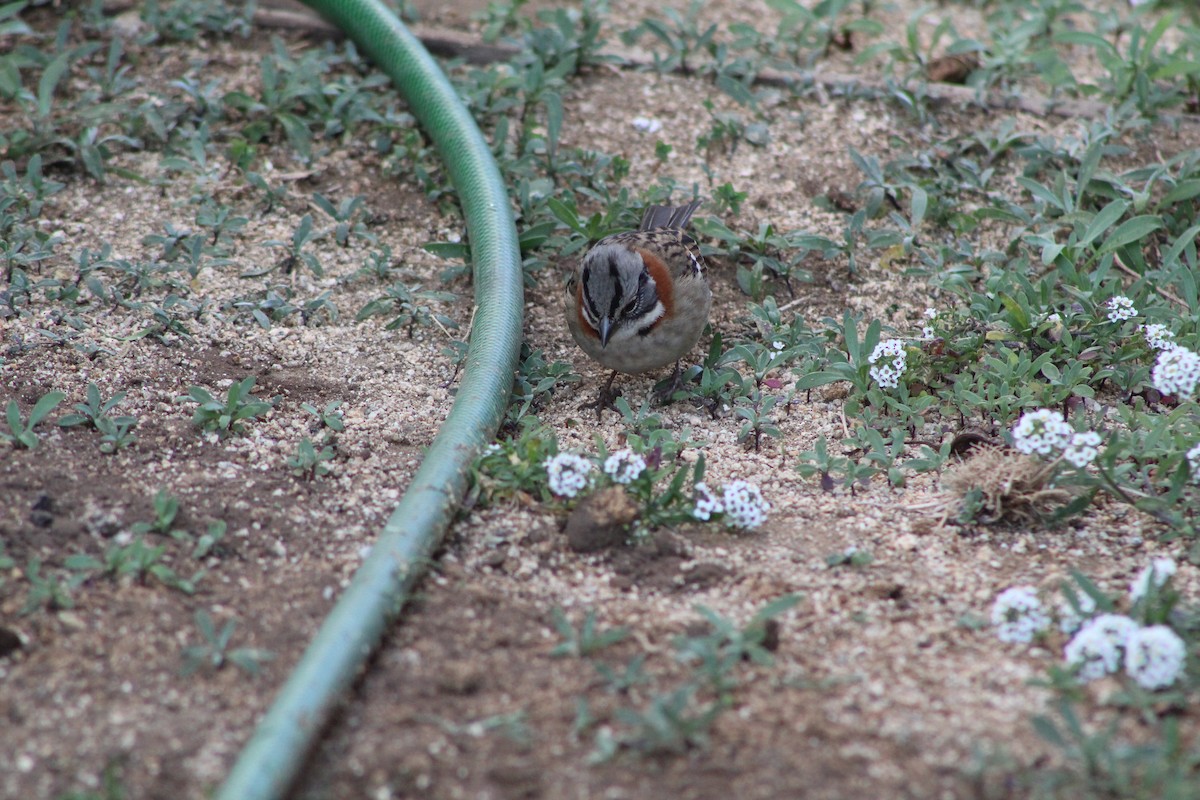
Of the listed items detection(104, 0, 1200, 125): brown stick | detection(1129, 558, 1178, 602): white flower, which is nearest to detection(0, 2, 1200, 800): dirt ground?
detection(1129, 558, 1178, 602): white flower

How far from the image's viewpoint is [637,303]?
4.59 metres

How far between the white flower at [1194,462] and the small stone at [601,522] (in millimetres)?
1789

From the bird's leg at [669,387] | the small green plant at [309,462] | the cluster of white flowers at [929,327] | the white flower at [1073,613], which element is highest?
the cluster of white flowers at [929,327]

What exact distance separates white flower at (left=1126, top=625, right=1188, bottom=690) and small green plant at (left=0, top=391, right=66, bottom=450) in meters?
3.34

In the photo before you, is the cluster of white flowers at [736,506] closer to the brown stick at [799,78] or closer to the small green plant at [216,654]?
the small green plant at [216,654]

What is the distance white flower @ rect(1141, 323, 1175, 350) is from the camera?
4367 mm

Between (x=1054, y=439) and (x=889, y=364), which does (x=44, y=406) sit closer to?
(x=889, y=364)

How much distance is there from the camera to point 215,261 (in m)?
5.00

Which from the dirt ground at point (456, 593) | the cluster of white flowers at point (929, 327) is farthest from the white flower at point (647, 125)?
the cluster of white flowers at point (929, 327)

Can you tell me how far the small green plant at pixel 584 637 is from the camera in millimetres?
3056

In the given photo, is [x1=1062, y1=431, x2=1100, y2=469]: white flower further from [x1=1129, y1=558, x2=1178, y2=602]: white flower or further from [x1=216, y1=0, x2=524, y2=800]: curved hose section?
[x1=216, y1=0, x2=524, y2=800]: curved hose section

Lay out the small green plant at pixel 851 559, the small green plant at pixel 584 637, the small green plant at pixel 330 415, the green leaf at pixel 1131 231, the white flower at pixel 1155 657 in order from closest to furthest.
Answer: the white flower at pixel 1155 657
the small green plant at pixel 584 637
the small green plant at pixel 851 559
the small green plant at pixel 330 415
the green leaf at pixel 1131 231

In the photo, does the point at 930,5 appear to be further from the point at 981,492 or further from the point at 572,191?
the point at 981,492

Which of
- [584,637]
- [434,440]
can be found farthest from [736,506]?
[434,440]
